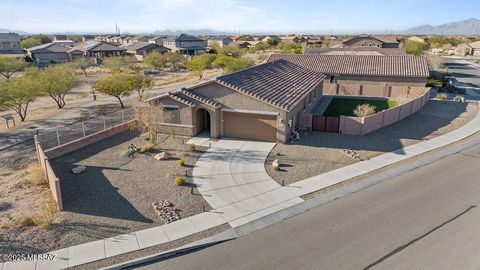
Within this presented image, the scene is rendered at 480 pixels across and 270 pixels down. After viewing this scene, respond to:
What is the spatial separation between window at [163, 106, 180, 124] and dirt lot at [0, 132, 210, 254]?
2.73m

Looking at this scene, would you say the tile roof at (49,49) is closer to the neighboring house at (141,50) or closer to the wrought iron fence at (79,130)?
the neighboring house at (141,50)

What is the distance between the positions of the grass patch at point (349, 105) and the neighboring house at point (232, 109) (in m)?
8.16

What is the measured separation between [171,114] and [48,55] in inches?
2792

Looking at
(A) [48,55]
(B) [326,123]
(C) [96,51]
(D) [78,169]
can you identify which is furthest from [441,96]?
(A) [48,55]

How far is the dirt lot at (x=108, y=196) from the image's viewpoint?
13742 mm

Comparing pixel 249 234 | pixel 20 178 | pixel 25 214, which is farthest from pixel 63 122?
pixel 249 234

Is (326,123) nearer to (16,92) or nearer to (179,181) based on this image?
A: (179,181)

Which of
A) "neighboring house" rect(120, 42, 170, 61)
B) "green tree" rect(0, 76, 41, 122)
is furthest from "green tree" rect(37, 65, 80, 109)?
"neighboring house" rect(120, 42, 170, 61)

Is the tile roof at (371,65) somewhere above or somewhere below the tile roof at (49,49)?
below

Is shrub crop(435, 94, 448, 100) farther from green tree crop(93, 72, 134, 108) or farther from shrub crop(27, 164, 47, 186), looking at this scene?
shrub crop(27, 164, 47, 186)

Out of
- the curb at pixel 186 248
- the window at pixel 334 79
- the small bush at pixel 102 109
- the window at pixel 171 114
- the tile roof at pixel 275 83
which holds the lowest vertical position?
the curb at pixel 186 248

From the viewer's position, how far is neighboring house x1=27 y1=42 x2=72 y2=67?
79250 mm

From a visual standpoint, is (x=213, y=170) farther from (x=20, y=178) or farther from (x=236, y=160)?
(x=20, y=178)

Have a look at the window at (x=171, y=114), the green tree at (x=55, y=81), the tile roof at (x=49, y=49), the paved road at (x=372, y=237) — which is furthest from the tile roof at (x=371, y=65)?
Result: the tile roof at (x=49, y=49)
